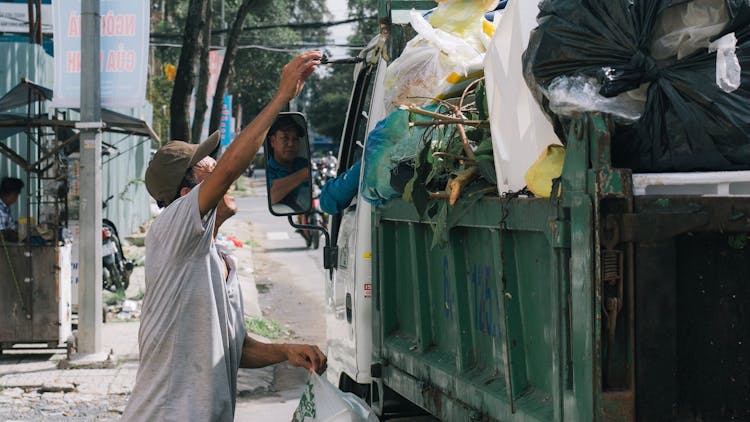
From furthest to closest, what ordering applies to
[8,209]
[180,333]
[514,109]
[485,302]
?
[8,209] < [485,302] < [180,333] < [514,109]

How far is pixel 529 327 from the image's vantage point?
9.76 ft

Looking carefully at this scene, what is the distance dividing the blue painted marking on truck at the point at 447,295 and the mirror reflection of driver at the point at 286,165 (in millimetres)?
1534

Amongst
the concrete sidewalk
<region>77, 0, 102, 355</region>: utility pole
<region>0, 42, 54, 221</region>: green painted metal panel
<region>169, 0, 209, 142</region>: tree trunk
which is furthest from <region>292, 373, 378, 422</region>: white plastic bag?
<region>0, 42, 54, 221</region>: green painted metal panel

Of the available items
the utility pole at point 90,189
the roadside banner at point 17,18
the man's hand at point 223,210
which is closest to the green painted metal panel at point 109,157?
the utility pole at point 90,189

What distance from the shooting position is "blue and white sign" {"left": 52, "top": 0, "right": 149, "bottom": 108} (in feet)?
31.3

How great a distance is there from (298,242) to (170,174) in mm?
19698

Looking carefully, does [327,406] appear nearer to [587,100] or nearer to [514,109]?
[514,109]

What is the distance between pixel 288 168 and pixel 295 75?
1904 millimetres

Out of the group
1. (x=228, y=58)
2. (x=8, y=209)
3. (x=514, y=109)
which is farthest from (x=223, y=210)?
(x=228, y=58)

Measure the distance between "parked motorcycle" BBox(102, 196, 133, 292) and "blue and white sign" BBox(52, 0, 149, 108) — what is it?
323cm

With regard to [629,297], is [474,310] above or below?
below

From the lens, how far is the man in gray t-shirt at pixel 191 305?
3.05 m

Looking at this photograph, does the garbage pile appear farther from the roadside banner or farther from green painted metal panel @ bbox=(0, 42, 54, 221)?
the roadside banner

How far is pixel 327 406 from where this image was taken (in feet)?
11.3
